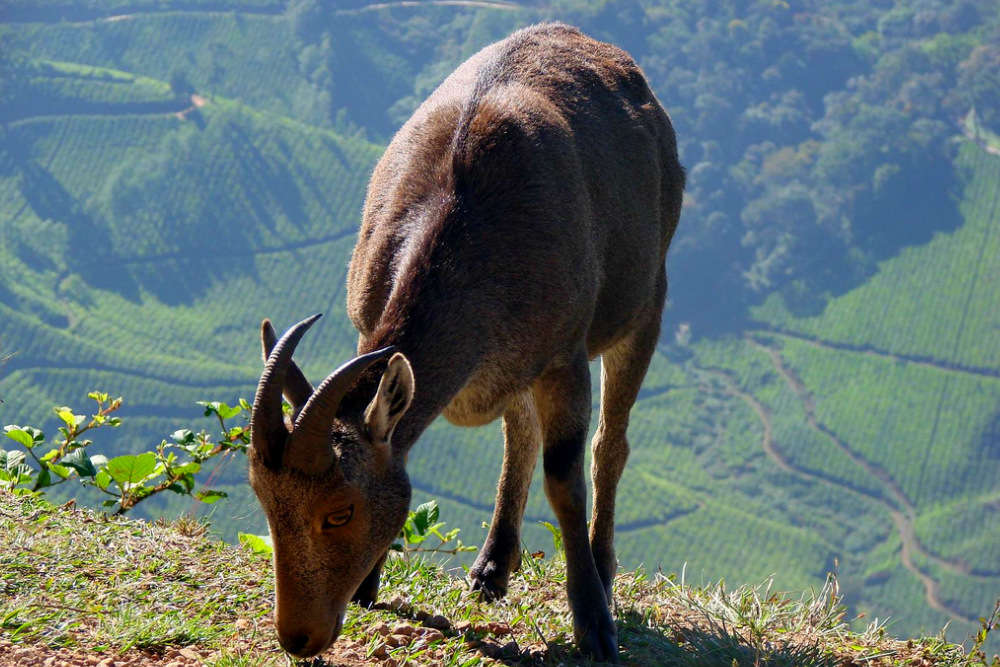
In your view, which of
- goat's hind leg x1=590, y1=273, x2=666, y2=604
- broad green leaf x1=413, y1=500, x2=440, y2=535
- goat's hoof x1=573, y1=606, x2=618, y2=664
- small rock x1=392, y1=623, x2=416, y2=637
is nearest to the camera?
small rock x1=392, y1=623, x2=416, y2=637

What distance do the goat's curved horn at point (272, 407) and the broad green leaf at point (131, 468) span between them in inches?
82.9

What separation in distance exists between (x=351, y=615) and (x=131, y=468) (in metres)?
1.62

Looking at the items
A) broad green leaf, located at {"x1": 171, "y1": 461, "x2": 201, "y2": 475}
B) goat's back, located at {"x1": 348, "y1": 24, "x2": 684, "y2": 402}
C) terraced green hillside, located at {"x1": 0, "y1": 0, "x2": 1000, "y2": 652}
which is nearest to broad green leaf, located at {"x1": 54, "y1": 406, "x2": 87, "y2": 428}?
broad green leaf, located at {"x1": 171, "y1": 461, "x2": 201, "y2": 475}

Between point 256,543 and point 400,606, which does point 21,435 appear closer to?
point 256,543

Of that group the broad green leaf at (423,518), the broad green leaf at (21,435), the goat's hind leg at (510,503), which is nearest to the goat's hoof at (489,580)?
the goat's hind leg at (510,503)

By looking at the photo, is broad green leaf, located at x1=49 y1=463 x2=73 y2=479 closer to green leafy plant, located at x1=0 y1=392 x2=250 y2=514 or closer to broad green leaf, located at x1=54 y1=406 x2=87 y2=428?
green leafy plant, located at x1=0 y1=392 x2=250 y2=514

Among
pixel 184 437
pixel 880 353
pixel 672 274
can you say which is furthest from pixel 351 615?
pixel 672 274

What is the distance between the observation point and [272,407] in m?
3.96

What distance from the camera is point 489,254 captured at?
202 inches

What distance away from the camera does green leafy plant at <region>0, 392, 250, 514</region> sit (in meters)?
5.92

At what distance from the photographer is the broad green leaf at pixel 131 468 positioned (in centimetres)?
588

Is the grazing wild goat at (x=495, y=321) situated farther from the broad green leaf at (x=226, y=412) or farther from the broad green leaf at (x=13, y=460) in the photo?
the broad green leaf at (x=13, y=460)

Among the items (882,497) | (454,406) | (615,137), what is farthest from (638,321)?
(882,497)

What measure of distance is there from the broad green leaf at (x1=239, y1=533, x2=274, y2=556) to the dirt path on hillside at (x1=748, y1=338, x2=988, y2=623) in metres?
80.3
